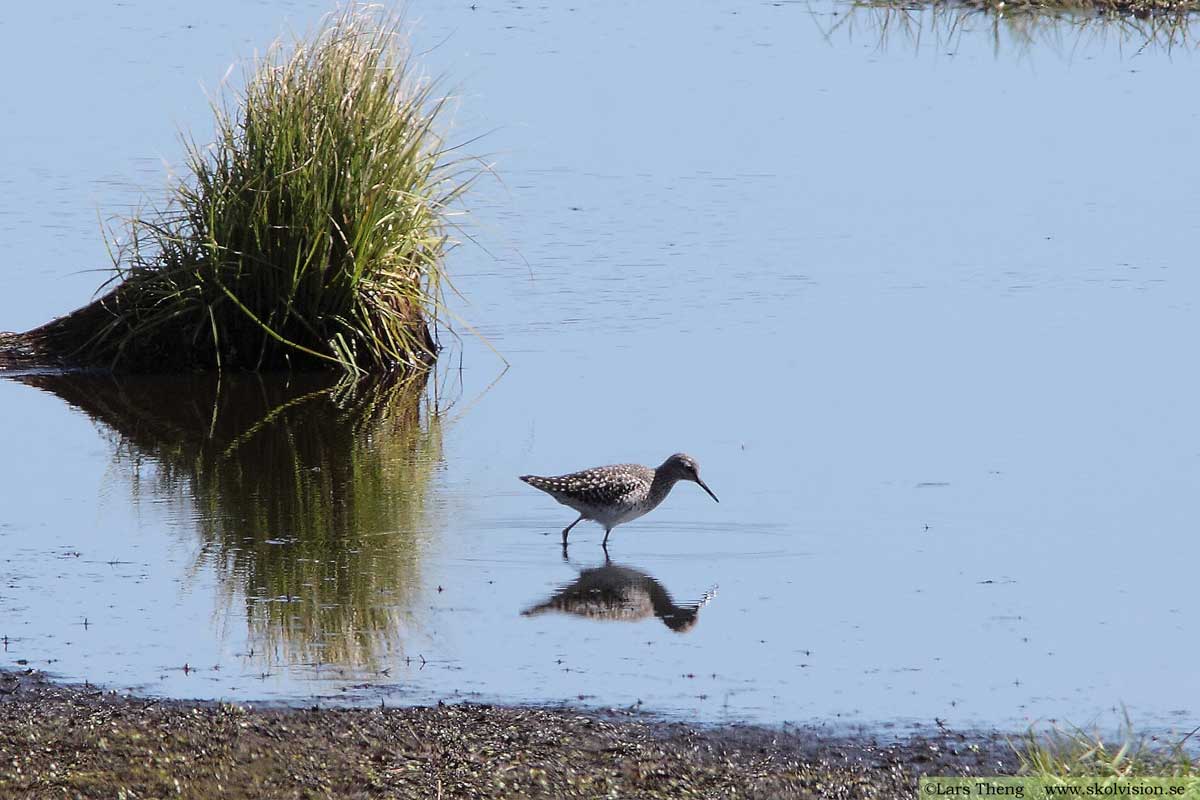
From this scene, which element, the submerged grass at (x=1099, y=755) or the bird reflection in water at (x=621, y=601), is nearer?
the submerged grass at (x=1099, y=755)

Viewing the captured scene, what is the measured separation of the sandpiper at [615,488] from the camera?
10805mm

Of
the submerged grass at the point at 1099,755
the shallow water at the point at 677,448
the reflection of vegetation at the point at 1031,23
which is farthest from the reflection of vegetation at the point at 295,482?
the reflection of vegetation at the point at 1031,23

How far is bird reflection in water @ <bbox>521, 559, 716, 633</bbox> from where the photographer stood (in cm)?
974

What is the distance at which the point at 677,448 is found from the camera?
12.9m

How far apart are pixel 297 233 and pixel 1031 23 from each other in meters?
20.1

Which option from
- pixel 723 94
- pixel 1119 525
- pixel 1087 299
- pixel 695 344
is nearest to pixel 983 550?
pixel 1119 525

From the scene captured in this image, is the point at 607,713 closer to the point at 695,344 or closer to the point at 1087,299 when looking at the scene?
the point at 695,344

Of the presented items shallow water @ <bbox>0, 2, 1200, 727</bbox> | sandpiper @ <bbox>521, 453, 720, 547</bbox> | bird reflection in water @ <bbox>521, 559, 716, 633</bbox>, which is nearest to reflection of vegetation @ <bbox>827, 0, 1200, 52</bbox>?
shallow water @ <bbox>0, 2, 1200, 727</bbox>

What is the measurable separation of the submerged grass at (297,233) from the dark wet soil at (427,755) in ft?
20.9

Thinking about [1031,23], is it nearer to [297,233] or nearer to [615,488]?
[297,233]

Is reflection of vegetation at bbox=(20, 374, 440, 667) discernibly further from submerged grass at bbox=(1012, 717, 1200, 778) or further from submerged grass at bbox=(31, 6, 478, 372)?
submerged grass at bbox=(1012, 717, 1200, 778)

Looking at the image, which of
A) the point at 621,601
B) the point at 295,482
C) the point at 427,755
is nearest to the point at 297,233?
the point at 295,482

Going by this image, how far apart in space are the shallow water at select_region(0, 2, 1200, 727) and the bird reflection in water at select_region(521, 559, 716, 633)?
1.7 inches

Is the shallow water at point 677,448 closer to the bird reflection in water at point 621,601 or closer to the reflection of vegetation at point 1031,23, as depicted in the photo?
the bird reflection in water at point 621,601
